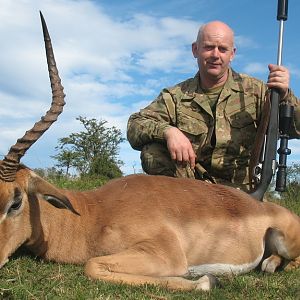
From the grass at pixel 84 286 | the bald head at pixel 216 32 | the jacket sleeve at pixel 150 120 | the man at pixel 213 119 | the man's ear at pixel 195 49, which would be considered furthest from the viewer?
the man's ear at pixel 195 49

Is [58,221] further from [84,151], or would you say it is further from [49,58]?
[84,151]

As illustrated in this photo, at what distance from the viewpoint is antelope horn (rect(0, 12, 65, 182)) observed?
432cm

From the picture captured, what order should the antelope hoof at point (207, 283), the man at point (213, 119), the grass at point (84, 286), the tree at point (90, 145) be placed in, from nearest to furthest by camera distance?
the grass at point (84, 286)
the antelope hoof at point (207, 283)
the man at point (213, 119)
the tree at point (90, 145)

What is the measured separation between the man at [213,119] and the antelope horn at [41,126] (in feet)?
7.40

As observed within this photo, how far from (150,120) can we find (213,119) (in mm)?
771

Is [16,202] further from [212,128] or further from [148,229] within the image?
[212,128]

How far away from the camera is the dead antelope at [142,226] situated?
4305 millimetres

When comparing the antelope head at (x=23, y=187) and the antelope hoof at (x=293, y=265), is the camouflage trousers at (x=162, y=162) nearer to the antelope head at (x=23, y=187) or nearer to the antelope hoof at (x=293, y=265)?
the antelope hoof at (x=293, y=265)

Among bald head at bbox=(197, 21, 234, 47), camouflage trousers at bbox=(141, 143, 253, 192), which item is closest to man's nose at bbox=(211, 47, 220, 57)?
bald head at bbox=(197, 21, 234, 47)

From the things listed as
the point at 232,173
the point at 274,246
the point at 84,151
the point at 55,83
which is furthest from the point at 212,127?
the point at 84,151

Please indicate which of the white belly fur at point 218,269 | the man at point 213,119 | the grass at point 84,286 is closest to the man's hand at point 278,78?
the man at point 213,119

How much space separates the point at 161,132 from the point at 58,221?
6.61ft

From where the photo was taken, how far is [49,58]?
4.43 m

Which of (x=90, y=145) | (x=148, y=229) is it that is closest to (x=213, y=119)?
(x=148, y=229)
